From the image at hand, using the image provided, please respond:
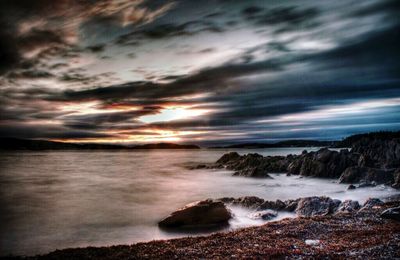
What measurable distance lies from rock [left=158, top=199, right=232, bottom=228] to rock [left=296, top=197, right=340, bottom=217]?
509 cm

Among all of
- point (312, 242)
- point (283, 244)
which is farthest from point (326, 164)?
point (283, 244)

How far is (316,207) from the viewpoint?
20.1 meters

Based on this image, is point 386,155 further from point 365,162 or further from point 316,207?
point 316,207

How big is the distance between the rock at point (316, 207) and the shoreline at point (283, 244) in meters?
3.92

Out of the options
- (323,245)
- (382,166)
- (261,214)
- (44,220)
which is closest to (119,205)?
(44,220)

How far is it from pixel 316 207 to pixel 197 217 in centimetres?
761

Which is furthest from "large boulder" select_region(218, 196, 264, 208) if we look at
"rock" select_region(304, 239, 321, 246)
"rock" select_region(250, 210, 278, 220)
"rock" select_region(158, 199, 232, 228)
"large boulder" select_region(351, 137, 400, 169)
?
"large boulder" select_region(351, 137, 400, 169)

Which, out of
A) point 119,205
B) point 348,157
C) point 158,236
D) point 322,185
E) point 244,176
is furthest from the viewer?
point 244,176

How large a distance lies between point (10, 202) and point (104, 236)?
622 inches

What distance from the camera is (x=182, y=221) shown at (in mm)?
17953

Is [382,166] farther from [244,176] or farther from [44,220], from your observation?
[44,220]

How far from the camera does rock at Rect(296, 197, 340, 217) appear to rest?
19.7 metres

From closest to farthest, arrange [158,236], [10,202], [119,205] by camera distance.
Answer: [158,236]
[119,205]
[10,202]

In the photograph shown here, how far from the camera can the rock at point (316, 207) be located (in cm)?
1970
